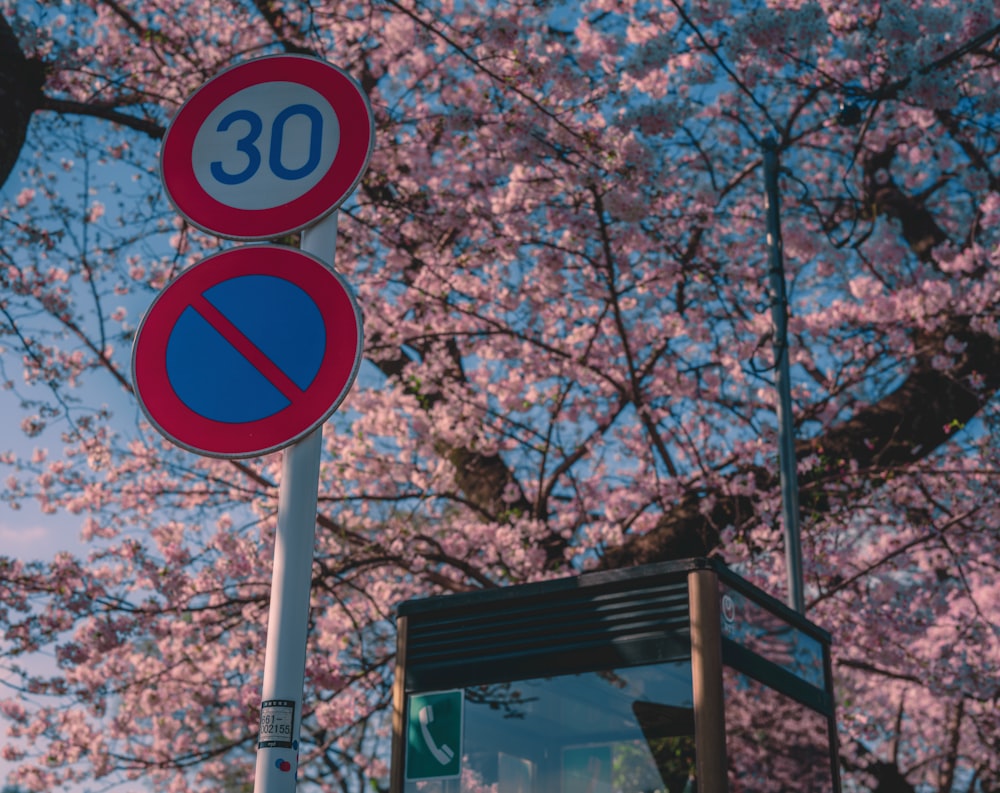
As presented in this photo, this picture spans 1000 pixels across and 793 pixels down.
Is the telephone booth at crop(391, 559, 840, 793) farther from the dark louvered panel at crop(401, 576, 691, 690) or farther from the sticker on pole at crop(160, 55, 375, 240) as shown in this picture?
the sticker on pole at crop(160, 55, 375, 240)

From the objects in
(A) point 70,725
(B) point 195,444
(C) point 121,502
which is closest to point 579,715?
(B) point 195,444

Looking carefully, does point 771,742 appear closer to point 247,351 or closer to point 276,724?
point 276,724

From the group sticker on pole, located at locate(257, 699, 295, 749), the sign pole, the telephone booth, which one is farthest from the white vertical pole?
the sign pole

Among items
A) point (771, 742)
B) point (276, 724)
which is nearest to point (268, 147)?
point (276, 724)

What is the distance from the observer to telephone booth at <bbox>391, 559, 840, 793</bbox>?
135 inches

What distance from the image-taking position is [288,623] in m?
1.93

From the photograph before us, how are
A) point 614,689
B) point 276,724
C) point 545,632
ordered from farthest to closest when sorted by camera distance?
1. point 545,632
2. point 614,689
3. point 276,724

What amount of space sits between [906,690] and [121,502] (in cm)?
1190

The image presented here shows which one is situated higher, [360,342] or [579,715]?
[360,342]

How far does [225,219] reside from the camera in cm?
238

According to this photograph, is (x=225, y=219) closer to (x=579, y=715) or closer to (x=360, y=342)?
(x=360, y=342)

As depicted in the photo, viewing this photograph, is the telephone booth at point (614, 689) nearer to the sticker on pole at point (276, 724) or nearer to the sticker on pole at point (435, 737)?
the sticker on pole at point (435, 737)

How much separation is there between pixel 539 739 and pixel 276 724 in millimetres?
2188

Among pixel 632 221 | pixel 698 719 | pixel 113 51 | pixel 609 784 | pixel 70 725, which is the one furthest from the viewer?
pixel 70 725
